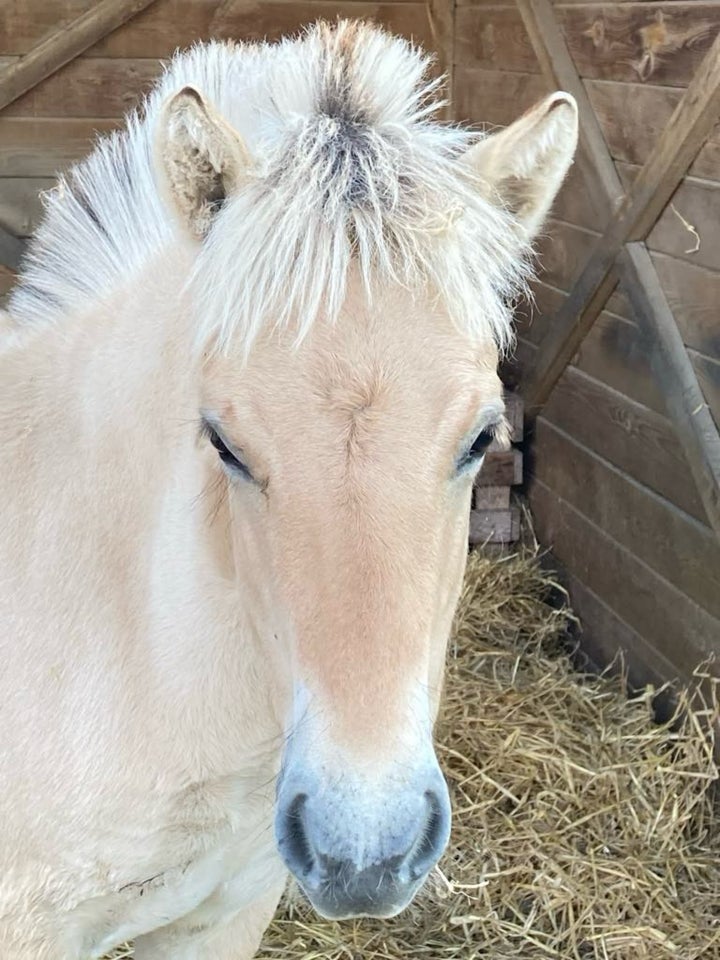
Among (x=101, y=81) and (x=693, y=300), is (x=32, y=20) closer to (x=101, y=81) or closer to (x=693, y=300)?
(x=101, y=81)

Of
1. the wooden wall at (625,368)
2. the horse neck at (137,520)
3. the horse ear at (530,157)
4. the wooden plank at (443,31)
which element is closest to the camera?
the horse ear at (530,157)

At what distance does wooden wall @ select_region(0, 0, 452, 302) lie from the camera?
417cm

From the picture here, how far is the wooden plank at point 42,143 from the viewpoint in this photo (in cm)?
420

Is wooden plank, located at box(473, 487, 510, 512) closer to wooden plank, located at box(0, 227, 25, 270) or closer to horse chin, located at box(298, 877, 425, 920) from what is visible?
wooden plank, located at box(0, 227, 25, 270)

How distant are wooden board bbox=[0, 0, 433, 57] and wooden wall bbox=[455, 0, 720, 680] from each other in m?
0.64

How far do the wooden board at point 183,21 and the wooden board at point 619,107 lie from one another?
62 centimetres

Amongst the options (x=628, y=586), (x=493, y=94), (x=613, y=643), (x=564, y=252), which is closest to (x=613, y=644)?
(x=613, y=643)

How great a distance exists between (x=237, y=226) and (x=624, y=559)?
251 cm

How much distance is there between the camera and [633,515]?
347cm

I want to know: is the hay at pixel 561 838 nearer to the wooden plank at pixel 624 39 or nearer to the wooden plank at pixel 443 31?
the wooden plank at pixel 624 39

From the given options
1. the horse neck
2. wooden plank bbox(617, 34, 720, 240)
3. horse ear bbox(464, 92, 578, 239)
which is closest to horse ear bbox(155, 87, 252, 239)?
the horse neck

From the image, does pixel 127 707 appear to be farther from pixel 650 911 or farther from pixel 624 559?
pixel 624 559

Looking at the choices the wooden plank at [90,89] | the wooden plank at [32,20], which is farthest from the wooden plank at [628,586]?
the wooden plank at [32,20]

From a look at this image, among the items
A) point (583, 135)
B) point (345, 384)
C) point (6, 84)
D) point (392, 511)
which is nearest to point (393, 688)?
point (392, 511)
